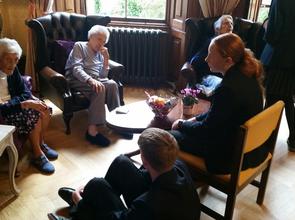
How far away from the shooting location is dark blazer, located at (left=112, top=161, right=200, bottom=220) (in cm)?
130

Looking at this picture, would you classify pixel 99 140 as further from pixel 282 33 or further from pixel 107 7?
pixel 107 7

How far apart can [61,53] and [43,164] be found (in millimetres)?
1225

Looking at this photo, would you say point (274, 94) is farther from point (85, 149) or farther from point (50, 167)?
point (50, 167)

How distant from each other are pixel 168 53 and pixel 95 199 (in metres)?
2.89

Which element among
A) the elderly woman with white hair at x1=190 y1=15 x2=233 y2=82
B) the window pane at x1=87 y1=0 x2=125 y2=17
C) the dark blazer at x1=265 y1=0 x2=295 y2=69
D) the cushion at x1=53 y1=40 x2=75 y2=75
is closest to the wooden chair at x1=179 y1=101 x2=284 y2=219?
the dark blazer at x1=265 y1=0 x2=295 y2=69

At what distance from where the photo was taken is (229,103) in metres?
1.65

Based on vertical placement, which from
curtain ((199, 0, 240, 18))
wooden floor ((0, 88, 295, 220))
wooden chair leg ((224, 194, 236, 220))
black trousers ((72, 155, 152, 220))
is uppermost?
curtain ((199, 0, 240, 18))

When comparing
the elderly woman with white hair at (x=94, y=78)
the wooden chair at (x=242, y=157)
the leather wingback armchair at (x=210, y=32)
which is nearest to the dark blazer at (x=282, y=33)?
the wooden chair at (x=242, y=157)

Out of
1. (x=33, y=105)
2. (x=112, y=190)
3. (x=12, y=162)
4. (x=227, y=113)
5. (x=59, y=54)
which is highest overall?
(x=227, y=113)

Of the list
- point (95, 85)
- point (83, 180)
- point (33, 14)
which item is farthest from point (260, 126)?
point (33, 14)

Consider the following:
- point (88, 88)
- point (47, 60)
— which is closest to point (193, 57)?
point (88, 88)

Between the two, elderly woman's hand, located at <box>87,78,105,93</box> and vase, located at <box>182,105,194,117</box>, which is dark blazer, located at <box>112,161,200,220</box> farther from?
elderly woman's hand, located at <box>87,78,105,93</box>

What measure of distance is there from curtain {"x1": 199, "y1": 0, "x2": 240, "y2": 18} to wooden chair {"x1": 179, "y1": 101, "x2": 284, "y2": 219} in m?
2.25

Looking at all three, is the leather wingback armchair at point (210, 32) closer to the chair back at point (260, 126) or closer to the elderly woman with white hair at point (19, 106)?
the elderly woman with white hair at point (19, 106)
